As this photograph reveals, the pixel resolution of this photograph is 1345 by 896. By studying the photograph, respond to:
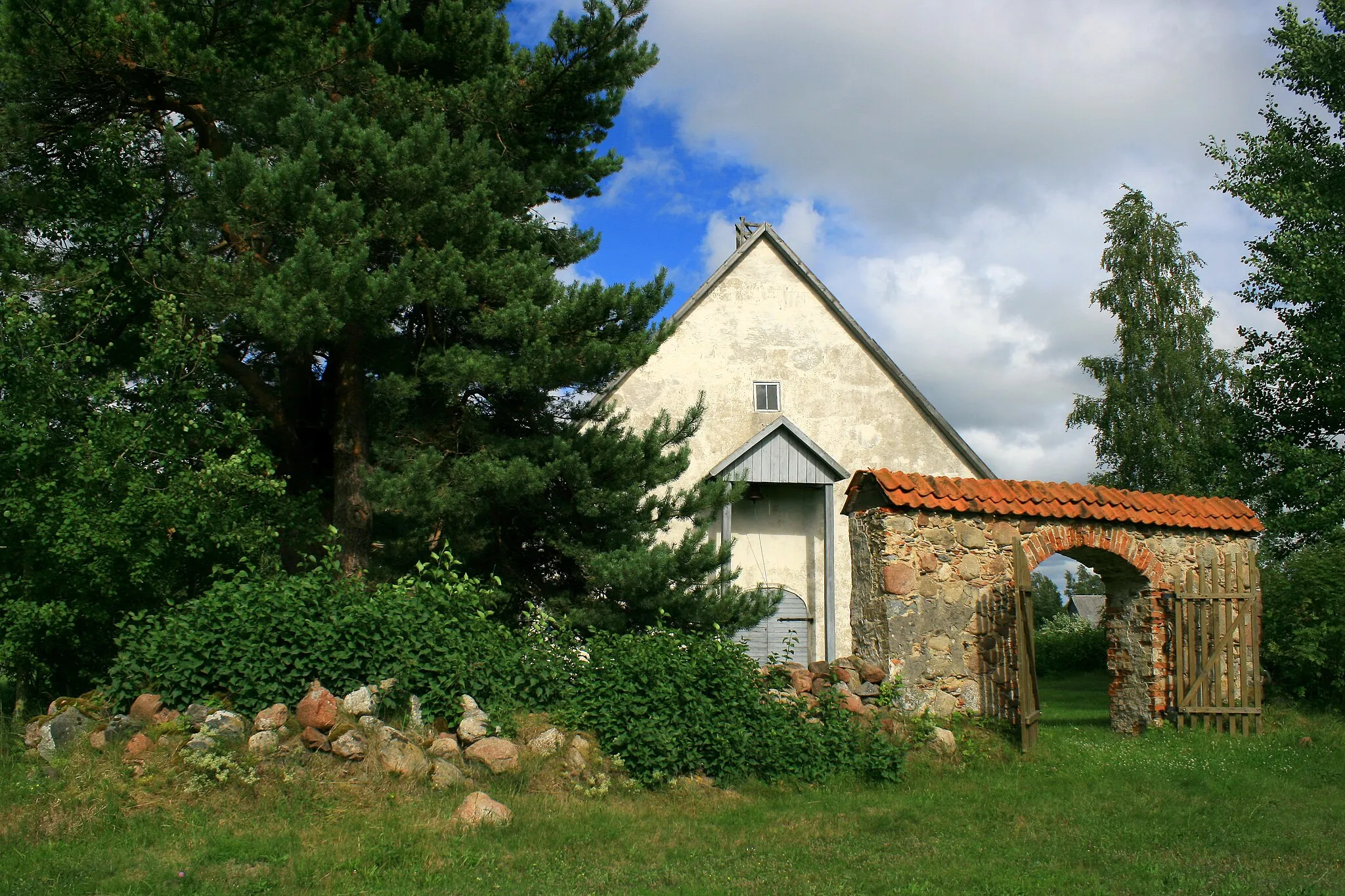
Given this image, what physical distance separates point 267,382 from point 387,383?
3.32 metres

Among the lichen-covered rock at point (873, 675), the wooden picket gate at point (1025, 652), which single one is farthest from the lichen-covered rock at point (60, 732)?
the wooden picket gate at point (1025, 652)

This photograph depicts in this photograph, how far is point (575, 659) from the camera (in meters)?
8.87

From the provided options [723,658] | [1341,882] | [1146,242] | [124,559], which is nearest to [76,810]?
[124,559]

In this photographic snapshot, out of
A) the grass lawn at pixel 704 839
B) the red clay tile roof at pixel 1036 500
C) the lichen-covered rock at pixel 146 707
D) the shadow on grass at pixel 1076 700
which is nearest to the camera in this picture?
the grass lawn at pixel 704 839

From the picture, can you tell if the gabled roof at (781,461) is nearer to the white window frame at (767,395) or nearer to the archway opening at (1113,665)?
the white window frame at (767,395)

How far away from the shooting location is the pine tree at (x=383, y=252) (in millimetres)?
9703

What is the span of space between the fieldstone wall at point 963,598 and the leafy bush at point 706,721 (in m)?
1.37

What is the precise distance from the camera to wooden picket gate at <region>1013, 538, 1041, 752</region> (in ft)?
30.6

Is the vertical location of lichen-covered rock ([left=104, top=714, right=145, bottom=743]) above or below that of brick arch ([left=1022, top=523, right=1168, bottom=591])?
below

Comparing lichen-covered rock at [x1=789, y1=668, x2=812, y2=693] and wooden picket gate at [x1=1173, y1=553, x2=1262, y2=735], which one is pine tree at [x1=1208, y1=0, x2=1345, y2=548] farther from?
lichen-covered rock at [x1=789, y1=668, x2=812, y2=693]

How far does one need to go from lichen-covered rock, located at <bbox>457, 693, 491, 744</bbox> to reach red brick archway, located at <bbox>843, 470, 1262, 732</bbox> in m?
4.13

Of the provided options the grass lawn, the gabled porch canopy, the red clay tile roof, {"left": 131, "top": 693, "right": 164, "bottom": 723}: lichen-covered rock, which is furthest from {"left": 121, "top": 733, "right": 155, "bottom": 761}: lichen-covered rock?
the gabled porch canopy

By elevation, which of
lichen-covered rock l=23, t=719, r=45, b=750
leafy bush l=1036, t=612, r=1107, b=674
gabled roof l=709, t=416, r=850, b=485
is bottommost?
leafy bush l=1036, t=612, r=1107, b=674

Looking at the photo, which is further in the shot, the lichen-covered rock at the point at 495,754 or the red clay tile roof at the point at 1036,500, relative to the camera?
the red clay tile roof at the point at 1036,500
